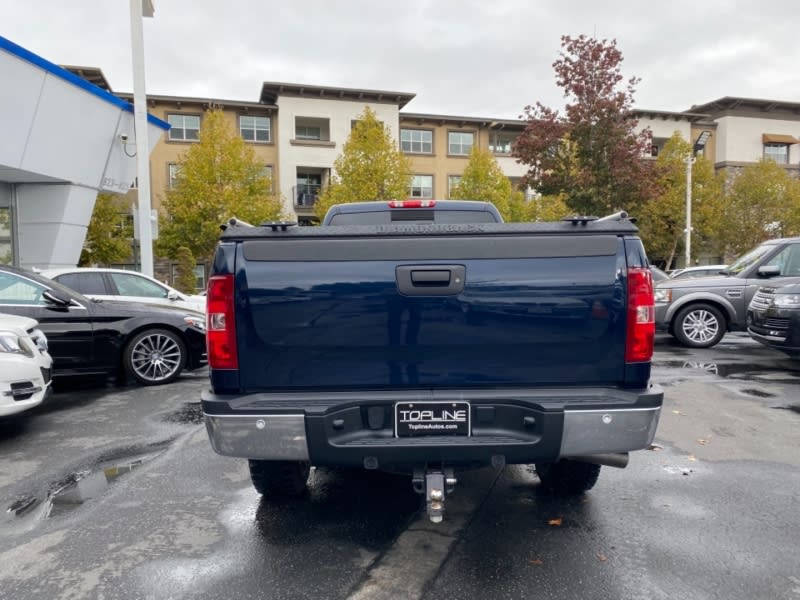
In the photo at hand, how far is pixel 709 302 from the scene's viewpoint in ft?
33.9

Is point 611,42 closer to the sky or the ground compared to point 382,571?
closer to the sky

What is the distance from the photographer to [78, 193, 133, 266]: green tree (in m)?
26.3

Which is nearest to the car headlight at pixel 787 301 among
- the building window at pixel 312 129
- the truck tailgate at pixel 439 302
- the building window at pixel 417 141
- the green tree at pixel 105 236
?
→ the truck tailgate at pixel 439 302

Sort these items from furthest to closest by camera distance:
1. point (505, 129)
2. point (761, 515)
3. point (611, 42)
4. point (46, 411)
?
1. point (505, 129)
2. point (611, 42)
3. point (46, 411)
4. point (761, 515)

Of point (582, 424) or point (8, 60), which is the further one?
point (8, 60)

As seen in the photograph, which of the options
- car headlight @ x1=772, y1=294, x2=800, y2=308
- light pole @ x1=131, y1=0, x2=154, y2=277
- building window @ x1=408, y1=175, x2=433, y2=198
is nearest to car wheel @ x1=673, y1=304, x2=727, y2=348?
car headlight @ x1=772, y1=294, x2=800, y2=308

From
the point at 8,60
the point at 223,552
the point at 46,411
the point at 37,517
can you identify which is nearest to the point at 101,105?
the point at 8,60

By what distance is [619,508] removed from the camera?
3.70m

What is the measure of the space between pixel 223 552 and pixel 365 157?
87.2 ft

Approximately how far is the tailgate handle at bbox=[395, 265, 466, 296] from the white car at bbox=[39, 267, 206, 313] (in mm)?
6182

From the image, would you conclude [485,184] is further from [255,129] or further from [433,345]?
[433,345]

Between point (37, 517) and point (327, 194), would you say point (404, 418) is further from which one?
point (327, 194)

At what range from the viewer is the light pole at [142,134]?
39.5 ft

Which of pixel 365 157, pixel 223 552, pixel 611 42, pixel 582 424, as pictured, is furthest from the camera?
pixel 365 157
